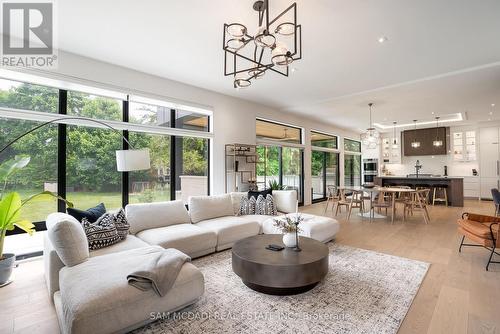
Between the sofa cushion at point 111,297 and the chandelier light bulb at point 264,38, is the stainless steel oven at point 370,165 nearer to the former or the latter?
the chandelier light bulb at point 264,38

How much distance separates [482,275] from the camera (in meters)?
2.98

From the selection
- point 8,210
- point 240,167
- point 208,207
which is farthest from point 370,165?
point 8,210

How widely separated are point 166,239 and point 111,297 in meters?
1.37

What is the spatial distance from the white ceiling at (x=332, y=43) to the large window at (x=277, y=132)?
1412mm

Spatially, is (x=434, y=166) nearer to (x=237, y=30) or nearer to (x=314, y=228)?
(x=314, y=228)

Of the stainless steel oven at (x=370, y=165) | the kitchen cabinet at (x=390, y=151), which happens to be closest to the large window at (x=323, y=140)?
the stainless steel oven at (x=370, y=165)

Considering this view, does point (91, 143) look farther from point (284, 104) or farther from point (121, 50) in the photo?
point (284, 104)

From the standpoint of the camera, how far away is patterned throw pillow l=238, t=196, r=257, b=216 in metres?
4.67

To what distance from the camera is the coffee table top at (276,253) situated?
250 centimetres

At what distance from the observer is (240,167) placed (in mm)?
6199

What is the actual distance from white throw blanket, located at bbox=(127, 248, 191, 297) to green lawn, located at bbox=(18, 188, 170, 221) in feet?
6.30

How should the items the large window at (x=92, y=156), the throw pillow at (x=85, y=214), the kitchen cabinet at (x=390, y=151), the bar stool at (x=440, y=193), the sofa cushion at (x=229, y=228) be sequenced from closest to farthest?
1. the throw pillow at (x=85, y=214)
2. the sofa cushion at (x=229, y=228)
3. the large window at (x=92, y=156)
4. the bar stool at (x=440, y=193)
5. the kitchen cabinet at (x=390, y=151)

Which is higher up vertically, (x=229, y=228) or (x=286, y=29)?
(x=286, y=29)

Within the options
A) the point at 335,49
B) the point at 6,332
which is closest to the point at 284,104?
the point at 335,49
